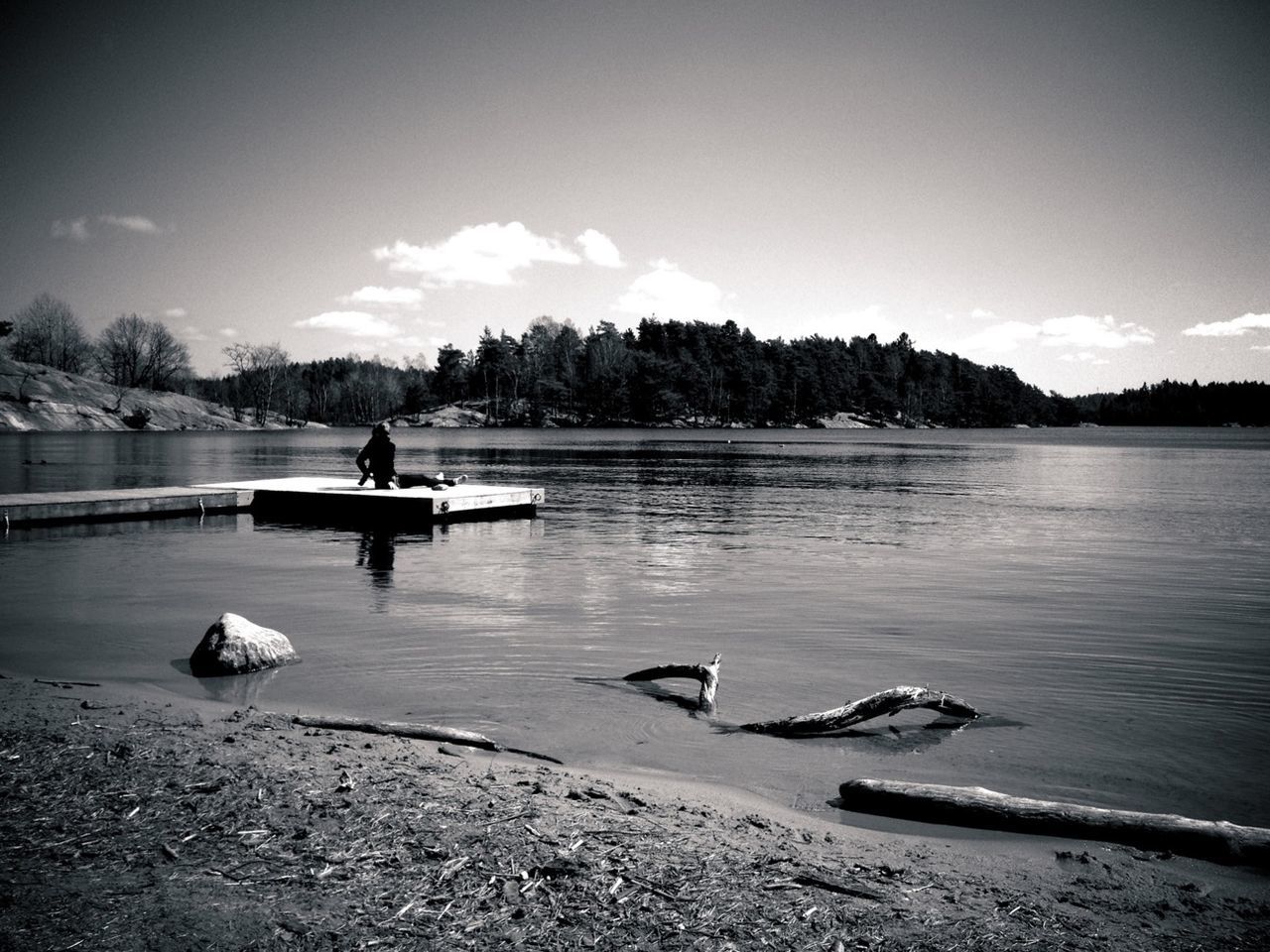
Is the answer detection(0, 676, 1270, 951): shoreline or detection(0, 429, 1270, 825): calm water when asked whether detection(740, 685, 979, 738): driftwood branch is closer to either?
detection(0, 429, 1270, 825): calm water

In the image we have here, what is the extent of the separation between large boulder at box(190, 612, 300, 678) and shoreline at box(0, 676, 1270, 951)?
2.91 metres

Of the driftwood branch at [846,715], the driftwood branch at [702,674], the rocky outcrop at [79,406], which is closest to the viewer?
the driftwood branch at [846,715]

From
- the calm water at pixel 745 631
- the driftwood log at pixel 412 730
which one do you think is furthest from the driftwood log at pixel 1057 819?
the driftwood log at pixel 412 730

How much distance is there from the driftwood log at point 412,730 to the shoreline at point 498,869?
77 centimetres

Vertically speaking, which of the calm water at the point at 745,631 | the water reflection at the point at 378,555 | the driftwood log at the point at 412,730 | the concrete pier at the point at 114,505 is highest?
the concrete pier at the point at 114,505

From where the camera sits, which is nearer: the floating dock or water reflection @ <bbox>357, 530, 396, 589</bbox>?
water reflection @ <bbox>357, 530, 396, 589</bbox>

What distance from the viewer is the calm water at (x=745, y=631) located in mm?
7414

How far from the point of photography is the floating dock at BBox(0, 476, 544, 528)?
22828 mm

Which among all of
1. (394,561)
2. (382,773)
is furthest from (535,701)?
(394,561)

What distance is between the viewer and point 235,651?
930 cm

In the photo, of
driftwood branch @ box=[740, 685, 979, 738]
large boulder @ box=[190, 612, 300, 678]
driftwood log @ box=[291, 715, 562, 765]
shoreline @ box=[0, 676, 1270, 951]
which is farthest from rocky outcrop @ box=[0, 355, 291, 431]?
driftwood branch @ box=[740, 685, 979, 738]

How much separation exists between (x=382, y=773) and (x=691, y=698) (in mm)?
3681

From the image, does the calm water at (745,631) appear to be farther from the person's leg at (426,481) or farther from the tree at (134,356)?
the tree at (134,356)

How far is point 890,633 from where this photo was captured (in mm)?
12195
